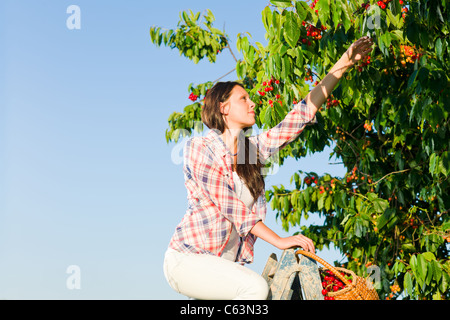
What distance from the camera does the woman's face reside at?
2.68 meters

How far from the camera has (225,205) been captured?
235 centimetres

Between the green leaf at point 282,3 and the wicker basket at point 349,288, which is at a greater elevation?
the green leaf at point 282,3

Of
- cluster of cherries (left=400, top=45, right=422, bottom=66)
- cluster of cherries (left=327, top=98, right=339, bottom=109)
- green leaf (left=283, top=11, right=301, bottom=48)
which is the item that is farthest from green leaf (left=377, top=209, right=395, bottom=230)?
green leaf (left=283, top=11, right=301, bottom=48)

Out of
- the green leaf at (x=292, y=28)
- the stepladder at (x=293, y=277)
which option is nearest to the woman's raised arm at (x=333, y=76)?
the green leaf at (x=292, y=28)

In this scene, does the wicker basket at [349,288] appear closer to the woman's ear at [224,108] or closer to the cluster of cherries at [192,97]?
the woman's ear at [224,108]

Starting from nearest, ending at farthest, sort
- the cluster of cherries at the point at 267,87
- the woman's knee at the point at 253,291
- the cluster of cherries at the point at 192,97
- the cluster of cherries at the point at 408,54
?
the woman's knee at the point at 253,291
the cluster of cherries at the point at 408,54
the cluster of cherries at the point at 267,87
the cluster of cherries at the point at 192,97

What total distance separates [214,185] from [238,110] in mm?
471

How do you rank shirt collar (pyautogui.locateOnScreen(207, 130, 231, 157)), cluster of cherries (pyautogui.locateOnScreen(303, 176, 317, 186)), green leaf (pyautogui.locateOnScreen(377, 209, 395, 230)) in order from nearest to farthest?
shirt collar (pyautogui.locateOnScreen(207, 130, 231, 157))
green leaf (pyautogui.locateOnScreen(377, 209, 395, 230))
cluster of cherries (pyautogui.locateOnScreen(303, 176, 317, 186))

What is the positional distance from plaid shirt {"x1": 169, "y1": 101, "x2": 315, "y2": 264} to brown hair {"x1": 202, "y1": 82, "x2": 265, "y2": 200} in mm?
117

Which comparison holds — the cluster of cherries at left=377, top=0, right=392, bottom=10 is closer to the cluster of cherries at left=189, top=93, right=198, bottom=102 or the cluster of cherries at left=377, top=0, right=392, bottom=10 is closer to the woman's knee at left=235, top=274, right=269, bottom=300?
the woman's knee at left=235, top=274, right=269, bottom=300

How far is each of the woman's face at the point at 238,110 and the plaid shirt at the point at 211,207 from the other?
0.14 m

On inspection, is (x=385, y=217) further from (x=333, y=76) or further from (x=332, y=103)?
(x=333, y=76)

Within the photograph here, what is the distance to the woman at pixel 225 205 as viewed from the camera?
7.24 feet
